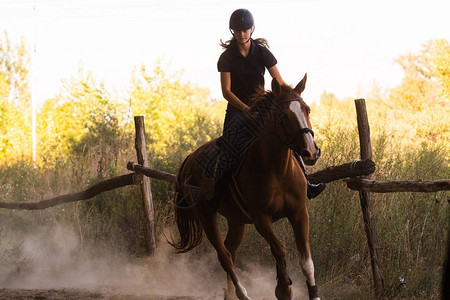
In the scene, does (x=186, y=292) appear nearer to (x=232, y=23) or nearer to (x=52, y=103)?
(x=232, y=23)

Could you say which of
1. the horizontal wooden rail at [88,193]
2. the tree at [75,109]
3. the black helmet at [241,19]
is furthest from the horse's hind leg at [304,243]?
the tree at [75,109]

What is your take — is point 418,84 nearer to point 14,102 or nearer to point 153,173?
point 14,102

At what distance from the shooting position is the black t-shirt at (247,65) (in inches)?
220

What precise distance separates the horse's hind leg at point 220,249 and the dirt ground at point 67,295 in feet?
4.35

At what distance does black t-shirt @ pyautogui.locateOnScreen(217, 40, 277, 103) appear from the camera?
5598mm

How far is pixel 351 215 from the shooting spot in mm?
6977

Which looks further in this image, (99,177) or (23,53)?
(23,53)

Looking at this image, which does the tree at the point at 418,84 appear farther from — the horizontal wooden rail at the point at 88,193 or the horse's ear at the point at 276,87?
the horse's ear at the point at 276,87

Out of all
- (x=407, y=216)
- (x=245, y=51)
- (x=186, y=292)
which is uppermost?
(x=245, y=51)

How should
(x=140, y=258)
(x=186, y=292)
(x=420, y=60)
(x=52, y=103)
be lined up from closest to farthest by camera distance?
1. (x=186, y=292)
2. (x=140, y=258)
3. (x=52, y=103)
4. (x=420, y=60)

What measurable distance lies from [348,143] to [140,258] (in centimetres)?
359

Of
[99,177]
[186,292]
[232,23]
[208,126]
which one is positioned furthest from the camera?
[208,126]

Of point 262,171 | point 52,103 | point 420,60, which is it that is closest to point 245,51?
point 262,171

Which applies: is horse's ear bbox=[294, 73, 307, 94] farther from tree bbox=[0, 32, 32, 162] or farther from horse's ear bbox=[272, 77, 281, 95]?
tree bbox=[0, 32, 32, 162]
